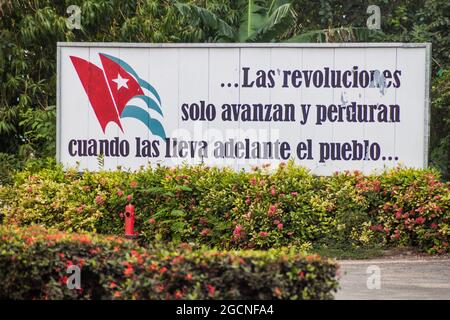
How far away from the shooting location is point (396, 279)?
12.4 metres

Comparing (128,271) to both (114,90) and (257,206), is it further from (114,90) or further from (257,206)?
(114,90)

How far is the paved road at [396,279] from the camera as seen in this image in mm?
11008

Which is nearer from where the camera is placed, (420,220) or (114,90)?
(420,220)

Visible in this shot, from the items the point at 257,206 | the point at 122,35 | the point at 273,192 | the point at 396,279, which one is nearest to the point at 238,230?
the point at 257,206

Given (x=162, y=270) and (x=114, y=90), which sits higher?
(x=114, y=90)

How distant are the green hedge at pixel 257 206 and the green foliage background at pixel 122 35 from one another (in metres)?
3.22

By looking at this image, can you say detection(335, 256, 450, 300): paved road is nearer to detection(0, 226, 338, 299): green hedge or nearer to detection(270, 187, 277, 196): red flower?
detection(270, 187, 277, 196): red flower

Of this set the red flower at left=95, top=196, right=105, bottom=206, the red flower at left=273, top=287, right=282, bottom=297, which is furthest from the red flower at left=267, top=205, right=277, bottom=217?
the red flower at left=273, top=287, right=282, bottom=297

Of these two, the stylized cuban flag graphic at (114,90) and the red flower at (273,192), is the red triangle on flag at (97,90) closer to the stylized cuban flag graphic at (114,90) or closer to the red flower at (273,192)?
the stylized cuban flag graphic at (114,90)

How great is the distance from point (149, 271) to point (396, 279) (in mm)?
5336

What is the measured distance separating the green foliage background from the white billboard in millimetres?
2987

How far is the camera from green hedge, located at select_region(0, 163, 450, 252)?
15.2 meters

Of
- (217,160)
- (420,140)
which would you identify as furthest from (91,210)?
(420,140)
